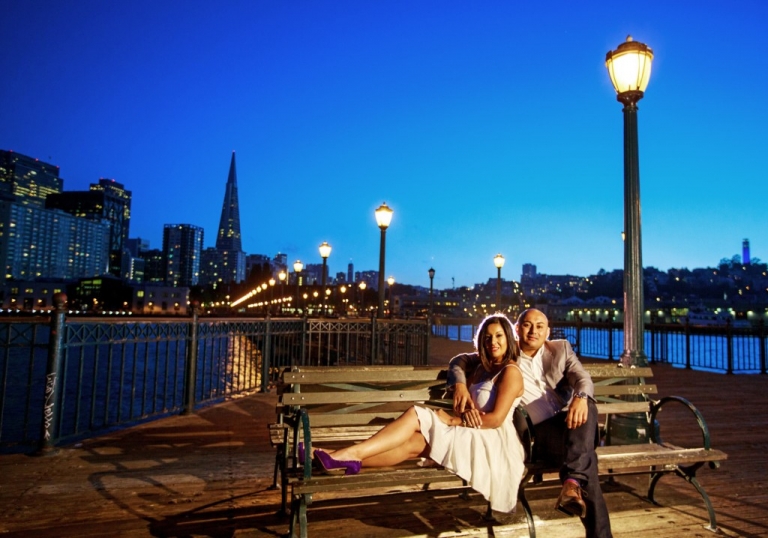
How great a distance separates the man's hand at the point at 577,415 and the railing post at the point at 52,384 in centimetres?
526

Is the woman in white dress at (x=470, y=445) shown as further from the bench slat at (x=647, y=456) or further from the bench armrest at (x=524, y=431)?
the bench slat at (x=647, y=456)

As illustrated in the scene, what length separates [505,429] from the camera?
3805 millimetres

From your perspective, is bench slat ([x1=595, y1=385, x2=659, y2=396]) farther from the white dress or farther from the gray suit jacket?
the white dress

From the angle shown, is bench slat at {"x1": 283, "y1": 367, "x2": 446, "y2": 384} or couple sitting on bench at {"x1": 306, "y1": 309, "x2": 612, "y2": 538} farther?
bench slat at {"x1": 283, "y1": 367, "x2": 446, "y2": 384}

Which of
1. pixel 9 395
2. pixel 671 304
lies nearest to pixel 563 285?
pixel 671 304

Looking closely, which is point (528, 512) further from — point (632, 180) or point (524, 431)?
point (632, 180)

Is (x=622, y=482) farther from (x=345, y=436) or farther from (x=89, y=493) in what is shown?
(x=89, y=493)

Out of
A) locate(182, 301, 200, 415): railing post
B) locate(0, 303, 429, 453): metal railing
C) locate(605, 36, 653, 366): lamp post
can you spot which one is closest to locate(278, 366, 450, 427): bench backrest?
locate(0, 303, 429, 453): metal railing

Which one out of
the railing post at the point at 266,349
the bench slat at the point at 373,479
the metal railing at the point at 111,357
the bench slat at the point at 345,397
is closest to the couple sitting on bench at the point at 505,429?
the bench slat at the point at 373,479

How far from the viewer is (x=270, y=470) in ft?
18.3

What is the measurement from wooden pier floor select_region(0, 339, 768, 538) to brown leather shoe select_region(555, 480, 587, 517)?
12.2 inches

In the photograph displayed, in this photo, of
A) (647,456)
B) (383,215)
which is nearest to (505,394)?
(647,456)

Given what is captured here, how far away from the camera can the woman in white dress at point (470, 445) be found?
3.59 metres

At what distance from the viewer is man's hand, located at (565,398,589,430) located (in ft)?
12.2
